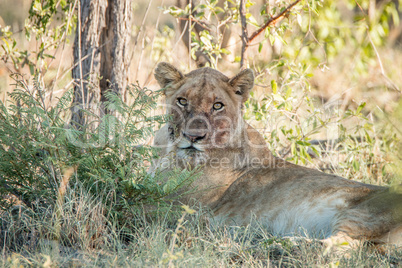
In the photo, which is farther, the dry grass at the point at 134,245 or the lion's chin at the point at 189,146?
the lion's chin at the point at 189,146

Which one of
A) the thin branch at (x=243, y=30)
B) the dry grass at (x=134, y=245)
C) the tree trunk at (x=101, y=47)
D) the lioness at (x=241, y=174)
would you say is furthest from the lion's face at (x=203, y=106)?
the thin branch at (x=243, y=30)

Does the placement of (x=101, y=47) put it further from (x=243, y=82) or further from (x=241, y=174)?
(x=241, y=174)

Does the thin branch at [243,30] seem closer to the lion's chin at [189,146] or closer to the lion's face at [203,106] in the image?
the lion's face at [203,106]

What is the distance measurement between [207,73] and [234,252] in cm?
187

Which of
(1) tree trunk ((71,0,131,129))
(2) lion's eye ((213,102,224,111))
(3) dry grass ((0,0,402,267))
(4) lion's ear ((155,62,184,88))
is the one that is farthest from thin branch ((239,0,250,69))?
(3) dry grass ((0,0,402,267))

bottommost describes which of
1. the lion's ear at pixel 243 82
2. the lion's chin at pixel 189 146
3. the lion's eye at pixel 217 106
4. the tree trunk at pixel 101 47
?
the lion's chin at pixel 189 146

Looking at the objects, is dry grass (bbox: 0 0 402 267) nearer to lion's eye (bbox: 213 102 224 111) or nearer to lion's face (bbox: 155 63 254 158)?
lion's face (bbox: 155 63 254 158)

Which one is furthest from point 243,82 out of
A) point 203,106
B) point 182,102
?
point 182,102

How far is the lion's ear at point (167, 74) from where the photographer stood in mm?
4371

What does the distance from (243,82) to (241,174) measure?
2.92 feet

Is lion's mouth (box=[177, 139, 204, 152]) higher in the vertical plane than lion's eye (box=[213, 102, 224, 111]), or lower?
lower

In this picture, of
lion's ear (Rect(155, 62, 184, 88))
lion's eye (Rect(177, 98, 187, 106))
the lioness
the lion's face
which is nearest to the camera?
the lioness

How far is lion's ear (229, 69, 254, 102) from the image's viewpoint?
4391mm

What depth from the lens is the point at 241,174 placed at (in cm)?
443
